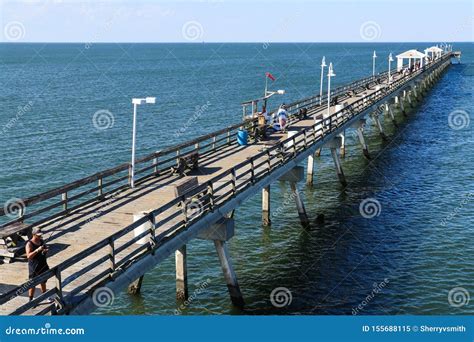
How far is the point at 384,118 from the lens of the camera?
58.1m

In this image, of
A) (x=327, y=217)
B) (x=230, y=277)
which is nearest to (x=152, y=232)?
(x=230, y=277)

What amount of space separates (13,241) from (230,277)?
6824 mm

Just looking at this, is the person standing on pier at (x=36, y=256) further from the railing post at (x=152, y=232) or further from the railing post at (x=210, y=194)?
the railing post at (x=210, y=194)

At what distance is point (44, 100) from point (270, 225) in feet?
172

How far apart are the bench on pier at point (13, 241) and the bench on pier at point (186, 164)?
741 centimetres

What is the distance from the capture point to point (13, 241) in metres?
13.0

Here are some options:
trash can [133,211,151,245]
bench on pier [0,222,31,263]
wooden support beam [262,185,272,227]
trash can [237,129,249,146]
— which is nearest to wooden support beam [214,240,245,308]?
trash can [133,211,151,245]

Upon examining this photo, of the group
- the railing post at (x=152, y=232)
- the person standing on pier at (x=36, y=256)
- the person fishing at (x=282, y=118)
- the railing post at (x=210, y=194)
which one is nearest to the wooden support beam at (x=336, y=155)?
the person fishing at (x=282, y=118)

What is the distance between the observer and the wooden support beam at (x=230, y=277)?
57.4ft

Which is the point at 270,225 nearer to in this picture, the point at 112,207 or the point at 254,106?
the point at 254,106

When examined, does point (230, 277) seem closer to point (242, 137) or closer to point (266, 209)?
point (266, 209)

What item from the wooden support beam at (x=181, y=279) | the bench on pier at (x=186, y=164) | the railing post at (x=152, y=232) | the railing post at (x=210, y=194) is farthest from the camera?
the bench on pier at (x=186, y=164)

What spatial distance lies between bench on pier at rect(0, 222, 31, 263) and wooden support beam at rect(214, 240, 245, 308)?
19.4 ft
